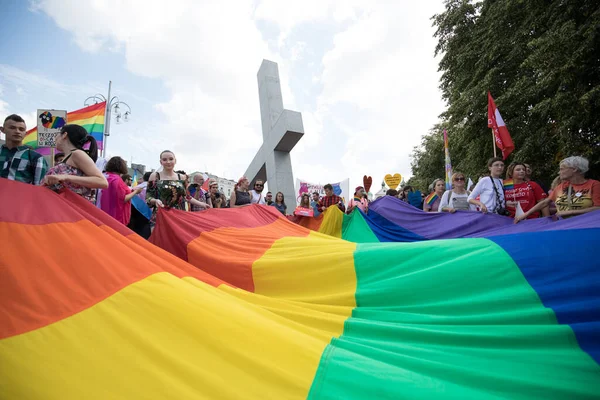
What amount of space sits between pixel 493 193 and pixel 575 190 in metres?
1.11

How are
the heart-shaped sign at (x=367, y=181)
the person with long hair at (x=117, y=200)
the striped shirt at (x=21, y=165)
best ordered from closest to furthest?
the striped shirt at (x=21, y=165), the person with long hair at (x=117, y=200), the heart-shaped sign at (x=367, y=181)

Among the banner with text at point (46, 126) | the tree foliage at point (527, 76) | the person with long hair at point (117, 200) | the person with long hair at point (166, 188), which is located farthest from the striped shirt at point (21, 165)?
the tree foliage at point (527, 76)

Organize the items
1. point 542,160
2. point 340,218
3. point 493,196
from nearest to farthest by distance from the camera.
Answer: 1. point 493,196
2. point 340,218
3. point 542,160

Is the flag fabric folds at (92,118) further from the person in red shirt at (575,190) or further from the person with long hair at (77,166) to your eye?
the person in red shirt at (575,190)

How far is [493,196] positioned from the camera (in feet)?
15.1

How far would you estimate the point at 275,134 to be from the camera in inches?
436

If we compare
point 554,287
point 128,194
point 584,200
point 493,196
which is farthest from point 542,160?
point 128,194

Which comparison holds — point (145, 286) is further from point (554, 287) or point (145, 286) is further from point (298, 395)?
point (554, 287)

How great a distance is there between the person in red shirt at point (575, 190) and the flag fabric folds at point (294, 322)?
2.09m

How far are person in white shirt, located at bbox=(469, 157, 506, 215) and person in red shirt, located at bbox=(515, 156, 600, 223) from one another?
87 cm

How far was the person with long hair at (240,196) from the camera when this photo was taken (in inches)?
238

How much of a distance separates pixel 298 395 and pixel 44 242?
5.24 feet

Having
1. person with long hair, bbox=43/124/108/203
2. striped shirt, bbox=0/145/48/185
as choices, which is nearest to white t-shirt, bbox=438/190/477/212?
person with long hair, bbox=43/124/108/203

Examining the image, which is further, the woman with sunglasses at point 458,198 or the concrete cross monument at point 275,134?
the concrete cross monument at point 275,134
